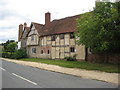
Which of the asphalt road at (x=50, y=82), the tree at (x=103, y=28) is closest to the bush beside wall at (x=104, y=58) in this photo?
the tree at (x=103, y=28)

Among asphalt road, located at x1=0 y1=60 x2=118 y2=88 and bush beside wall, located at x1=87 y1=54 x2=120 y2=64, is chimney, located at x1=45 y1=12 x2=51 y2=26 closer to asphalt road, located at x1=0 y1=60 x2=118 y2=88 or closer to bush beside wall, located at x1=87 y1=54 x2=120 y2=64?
bush beside wall, located at x1=87 y1=54 x2=120 y2=64

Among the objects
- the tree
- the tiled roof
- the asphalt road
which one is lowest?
the asphalt road

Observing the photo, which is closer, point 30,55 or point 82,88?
point 82,88

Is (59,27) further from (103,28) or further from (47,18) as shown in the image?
(103,28)

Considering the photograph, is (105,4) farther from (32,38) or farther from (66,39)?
(32,38)

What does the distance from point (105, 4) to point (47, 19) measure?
2204 centimetres

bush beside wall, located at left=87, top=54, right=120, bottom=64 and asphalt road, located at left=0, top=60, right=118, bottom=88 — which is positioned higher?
bush beside wall, located at left=87, top=54, right=120, bottom=64

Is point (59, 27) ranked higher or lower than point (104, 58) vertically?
higher

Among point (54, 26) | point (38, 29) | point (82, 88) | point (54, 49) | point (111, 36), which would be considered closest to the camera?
point (82, 88)

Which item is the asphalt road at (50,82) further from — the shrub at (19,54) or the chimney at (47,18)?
the shrub at (19,54)

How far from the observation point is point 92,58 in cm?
2528

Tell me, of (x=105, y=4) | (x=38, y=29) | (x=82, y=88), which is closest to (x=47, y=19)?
(x=38, y=29)

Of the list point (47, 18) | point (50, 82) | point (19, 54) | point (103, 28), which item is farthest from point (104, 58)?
point (19, 54)

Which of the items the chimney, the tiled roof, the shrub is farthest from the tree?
the shrub
